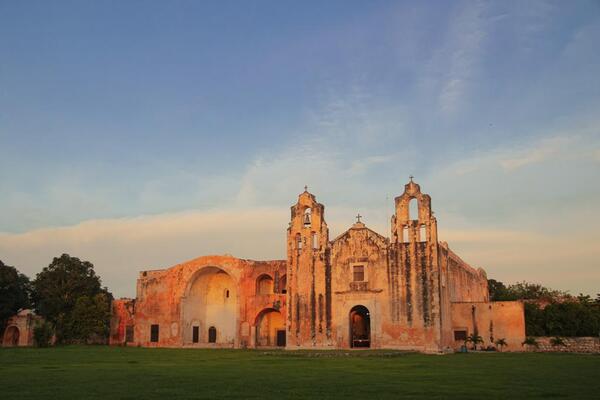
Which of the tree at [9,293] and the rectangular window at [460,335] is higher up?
the tree at [9,293]

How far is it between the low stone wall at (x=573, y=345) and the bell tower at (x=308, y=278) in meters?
11.9

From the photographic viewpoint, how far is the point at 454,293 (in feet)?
125

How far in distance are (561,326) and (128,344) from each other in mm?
29541

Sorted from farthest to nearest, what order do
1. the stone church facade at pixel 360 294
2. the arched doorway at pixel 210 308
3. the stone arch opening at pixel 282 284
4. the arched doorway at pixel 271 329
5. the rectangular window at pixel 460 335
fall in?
the arched doorway at pixel 210 308 → the arched doorway at pixel 271 329 → the stone arch opening at pixel 282 284 → the rectangular window at pixel 460 335 → the stone church facade at pixel 360 294

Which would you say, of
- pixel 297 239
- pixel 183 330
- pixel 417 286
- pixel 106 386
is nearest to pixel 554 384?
pixel 106 386

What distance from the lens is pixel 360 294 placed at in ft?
115

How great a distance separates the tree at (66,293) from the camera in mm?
44500

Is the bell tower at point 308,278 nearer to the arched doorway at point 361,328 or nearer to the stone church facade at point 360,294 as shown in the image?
the stone church facade at point 360,294

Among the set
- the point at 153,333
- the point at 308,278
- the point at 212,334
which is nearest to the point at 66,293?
the point at 153,333

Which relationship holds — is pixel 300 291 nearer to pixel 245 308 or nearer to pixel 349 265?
pixel 349 265

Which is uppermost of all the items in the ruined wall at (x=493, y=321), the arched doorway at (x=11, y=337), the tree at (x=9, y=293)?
the tree at (x=9, y=293)

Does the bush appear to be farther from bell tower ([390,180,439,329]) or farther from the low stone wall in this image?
the low stone wall

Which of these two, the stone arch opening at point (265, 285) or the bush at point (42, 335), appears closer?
the bush at point (42, 335)

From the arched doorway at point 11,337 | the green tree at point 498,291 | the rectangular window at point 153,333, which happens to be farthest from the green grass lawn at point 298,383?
the green tree at point 498,291
